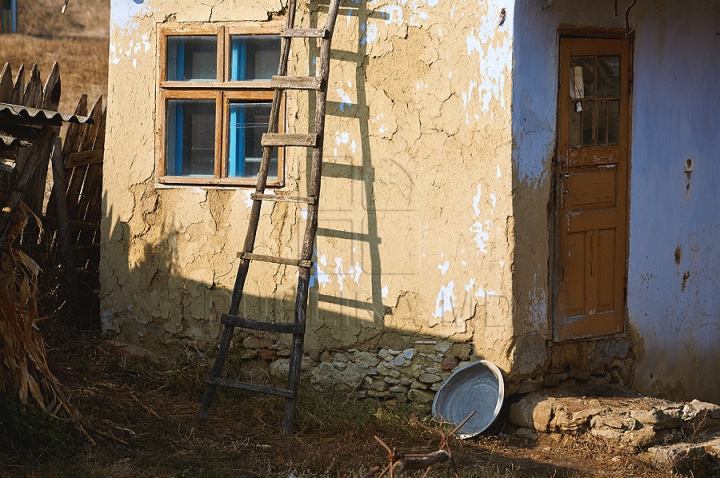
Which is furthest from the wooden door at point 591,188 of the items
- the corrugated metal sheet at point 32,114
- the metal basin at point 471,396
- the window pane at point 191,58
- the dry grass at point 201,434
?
the corrugated metal sheet at point 32,114

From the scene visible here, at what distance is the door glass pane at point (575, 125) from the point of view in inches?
229

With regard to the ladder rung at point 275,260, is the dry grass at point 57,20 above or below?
above

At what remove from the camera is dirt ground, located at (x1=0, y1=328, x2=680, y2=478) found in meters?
4.64

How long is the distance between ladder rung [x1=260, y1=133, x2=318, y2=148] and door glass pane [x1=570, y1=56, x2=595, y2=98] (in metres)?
1.84

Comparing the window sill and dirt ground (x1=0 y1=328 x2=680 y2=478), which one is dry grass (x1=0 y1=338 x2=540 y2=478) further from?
the window sill

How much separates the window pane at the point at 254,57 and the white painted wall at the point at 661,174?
1723mm

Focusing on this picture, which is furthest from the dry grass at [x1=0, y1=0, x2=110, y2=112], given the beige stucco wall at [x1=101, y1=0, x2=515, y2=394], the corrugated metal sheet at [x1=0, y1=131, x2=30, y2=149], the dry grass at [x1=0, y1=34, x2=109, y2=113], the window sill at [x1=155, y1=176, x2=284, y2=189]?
the corrugated metal sheet at [x1=0, y1=131, x2=30, y2=149]

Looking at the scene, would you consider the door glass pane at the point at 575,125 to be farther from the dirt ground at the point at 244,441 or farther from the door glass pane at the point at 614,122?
the dirt ground at the point at 244,441

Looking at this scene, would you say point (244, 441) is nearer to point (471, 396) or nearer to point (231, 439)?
point (231, 439)

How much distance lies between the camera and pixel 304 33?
5.55 meters

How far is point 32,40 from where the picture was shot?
18.6 metres

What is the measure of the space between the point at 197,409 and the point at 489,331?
203cm

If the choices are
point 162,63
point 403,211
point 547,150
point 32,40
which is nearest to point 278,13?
point 162,63

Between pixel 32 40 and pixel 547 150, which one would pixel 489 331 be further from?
pixel 32 40
